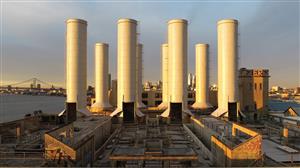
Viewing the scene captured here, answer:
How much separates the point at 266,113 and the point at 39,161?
5560cm

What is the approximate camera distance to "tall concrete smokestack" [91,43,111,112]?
67.2 meters

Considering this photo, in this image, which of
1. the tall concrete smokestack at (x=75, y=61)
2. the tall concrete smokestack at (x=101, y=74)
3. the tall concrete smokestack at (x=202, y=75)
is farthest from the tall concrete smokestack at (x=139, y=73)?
the tall concrete smokestack at (x=75, y=61)

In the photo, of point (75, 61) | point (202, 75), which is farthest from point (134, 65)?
point (202, 75)

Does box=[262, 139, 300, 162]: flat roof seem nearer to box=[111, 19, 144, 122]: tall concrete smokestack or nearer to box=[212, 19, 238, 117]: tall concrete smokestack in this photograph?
box=[212, 19, 238, 117]: tall concrete smokestack

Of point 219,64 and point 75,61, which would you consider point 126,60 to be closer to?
point 75,61

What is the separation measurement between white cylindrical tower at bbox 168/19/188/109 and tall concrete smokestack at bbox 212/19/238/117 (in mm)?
6754

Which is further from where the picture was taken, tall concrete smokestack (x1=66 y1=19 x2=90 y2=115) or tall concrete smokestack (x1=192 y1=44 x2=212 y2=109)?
tall concrete smokestack (x1=192 y1=44 x2=212 y2=109)

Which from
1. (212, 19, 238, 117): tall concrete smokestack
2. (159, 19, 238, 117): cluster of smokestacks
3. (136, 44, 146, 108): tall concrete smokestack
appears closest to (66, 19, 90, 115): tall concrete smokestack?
(159, 19, 238, 117): cluster of smokestacks

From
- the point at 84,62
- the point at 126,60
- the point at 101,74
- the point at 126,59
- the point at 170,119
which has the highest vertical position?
the point at 126,59

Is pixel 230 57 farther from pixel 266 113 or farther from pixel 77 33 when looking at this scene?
pixel 77 33

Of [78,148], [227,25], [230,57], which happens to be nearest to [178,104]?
[230,57]

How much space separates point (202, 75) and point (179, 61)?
21.7 meters

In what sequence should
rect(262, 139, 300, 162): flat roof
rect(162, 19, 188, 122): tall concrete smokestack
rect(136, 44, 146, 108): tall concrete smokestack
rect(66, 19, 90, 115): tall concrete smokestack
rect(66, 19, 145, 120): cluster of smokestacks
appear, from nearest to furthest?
rect(262, 139, 300, 162): flat roof → rect(66, 19, 145, 120): cluster of smokestacks → rect(66, 19, 90, 115): tall concrete smokestack → rect(162, 19, 188, 122): tall concrete smokestack → rect(136, 44, 146, 108): tall concrete smokestack

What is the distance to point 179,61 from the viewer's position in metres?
49.9
